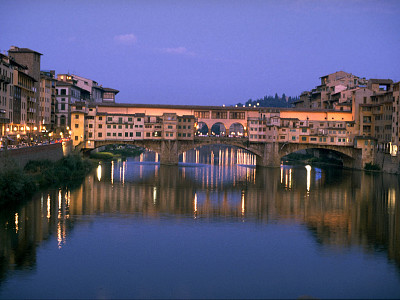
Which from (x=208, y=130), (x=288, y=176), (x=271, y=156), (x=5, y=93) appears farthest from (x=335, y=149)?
(x=5, y=93)

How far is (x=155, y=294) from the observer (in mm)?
17422

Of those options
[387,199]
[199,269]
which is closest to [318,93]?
[387,199]

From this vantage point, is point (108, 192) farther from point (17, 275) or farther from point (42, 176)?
point (17, 275)

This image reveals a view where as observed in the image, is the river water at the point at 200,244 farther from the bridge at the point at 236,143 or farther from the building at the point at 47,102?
the building at the point at 47,102

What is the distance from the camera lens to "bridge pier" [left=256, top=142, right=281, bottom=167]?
64.6 metres

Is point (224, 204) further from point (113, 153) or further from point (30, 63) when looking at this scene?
point (113, 153)

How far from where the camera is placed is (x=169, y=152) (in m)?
64.2

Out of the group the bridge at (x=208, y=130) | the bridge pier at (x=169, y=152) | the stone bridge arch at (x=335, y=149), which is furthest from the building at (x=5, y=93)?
the stone bridge arch at (x=335, y=149)

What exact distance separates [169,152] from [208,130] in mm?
5554

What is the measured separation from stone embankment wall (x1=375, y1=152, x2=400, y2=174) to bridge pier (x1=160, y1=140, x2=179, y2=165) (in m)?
24.1

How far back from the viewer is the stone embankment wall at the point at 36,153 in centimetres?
3478

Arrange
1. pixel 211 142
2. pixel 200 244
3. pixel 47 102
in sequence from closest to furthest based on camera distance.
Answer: pixel 200 244, pixel 211 142, pixel 47 102

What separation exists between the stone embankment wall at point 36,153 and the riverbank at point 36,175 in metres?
0.49

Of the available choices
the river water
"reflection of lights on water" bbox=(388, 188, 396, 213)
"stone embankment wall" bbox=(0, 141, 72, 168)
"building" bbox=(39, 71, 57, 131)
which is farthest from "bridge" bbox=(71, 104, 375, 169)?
the river water
